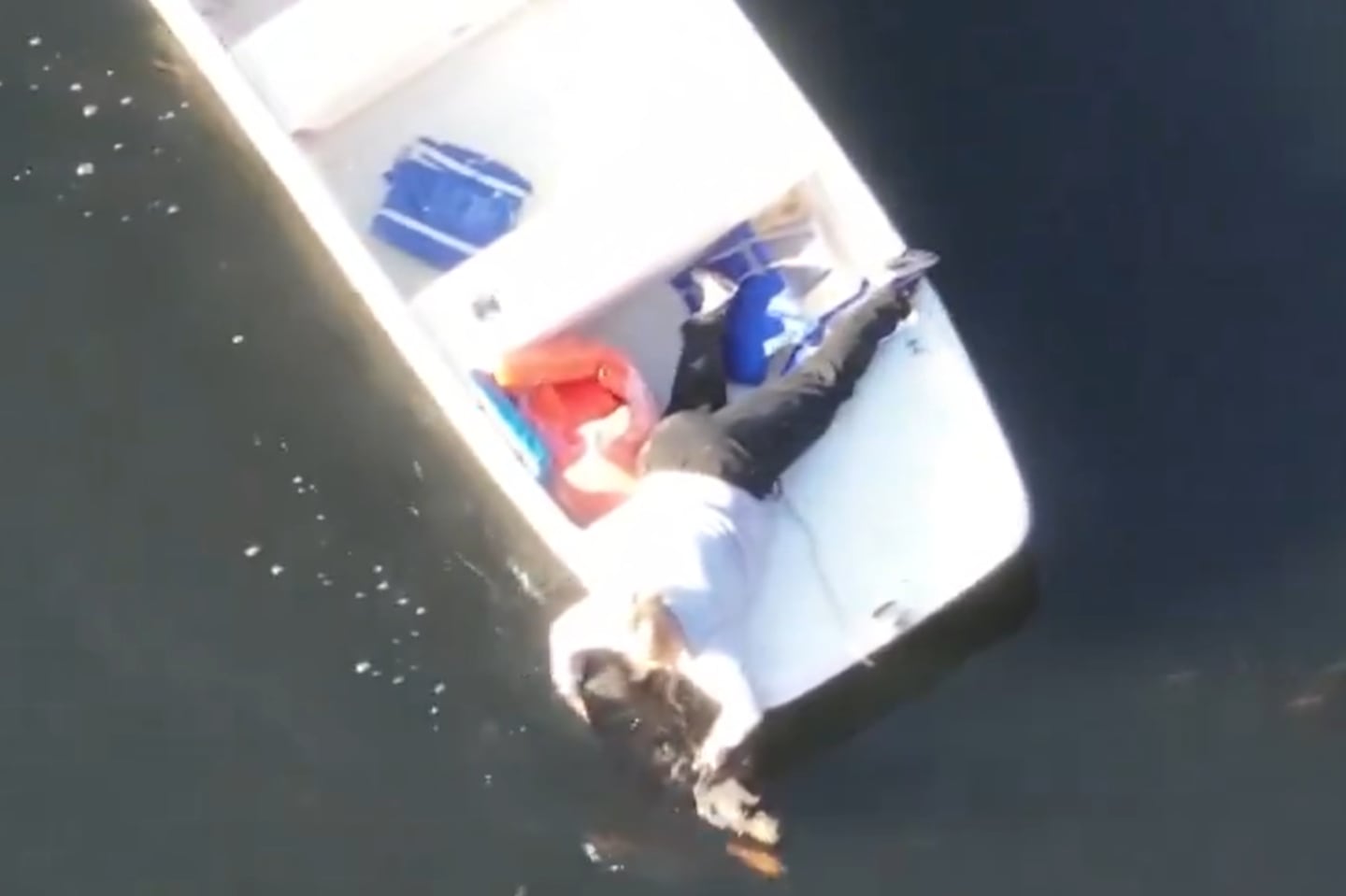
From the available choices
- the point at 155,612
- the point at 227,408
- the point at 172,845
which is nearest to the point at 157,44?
the point at 227,408

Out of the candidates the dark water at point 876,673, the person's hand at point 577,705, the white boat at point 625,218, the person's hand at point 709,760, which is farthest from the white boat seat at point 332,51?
the person's hand at point 709,760

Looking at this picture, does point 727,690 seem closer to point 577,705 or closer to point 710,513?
point 710,513

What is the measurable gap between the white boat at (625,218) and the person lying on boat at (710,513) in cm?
5

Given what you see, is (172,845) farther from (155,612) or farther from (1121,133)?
(1121,133)

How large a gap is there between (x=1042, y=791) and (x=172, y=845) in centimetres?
133

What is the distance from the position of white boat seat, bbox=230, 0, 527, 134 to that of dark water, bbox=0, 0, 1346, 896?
1.23ft

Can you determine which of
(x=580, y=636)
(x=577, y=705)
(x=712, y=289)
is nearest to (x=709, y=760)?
(x=577, y=705)

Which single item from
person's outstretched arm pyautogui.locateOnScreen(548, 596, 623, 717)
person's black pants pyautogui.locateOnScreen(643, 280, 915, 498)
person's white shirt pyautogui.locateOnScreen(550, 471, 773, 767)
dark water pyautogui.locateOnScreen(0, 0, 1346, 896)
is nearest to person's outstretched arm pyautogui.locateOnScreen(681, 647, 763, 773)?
person's white shirt pyautogui.locateOnScreen(550, 471, 773, 767)

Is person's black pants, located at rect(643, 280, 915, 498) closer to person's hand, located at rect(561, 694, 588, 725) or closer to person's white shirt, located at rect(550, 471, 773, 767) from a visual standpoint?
person's white shirt, located at rect(550, 471, 773, 767)

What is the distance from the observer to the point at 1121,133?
3428 mm

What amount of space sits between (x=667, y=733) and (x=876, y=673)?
0.33 metres

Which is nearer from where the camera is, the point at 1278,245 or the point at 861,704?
the point at 861,704

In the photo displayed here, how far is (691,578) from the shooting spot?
8.83ft

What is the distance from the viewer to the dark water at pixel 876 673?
315 cm
